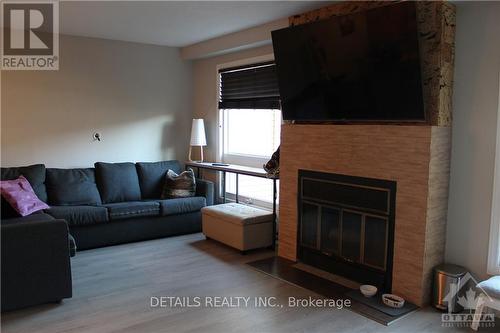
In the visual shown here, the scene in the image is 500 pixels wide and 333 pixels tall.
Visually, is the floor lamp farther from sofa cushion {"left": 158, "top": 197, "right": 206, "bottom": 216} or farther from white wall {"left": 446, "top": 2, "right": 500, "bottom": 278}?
white wall {"left": 446, "top": 2, "right": 500, "bottom": 278}

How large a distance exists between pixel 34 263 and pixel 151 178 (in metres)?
2.47

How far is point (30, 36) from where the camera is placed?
186 inches

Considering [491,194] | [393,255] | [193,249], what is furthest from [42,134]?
[491,194]

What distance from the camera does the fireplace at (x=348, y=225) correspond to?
335 cm

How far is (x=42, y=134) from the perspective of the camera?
4949 millimetres

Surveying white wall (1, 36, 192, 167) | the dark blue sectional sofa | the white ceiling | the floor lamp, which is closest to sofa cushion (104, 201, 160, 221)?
the dark blue sectional sofa

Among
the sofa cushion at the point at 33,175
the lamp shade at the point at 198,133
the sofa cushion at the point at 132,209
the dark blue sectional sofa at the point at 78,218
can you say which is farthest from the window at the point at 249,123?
the sofa cushion at the point at 33,175

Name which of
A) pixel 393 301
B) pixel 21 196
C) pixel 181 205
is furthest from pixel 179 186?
pixel 393 301

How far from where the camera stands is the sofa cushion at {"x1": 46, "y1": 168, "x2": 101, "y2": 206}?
463 cm

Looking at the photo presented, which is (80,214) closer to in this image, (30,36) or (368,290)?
(30,36)

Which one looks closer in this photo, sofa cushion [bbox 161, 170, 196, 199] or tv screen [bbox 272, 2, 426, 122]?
tv screen [bbox 272, 2, 426, 122]

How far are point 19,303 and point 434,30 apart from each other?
352 centimetres

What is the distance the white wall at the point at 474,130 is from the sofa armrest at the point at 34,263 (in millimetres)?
2953

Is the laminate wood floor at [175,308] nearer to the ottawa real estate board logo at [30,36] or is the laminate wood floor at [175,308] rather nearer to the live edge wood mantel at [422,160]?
the live edge wood mantel at [422,160]
